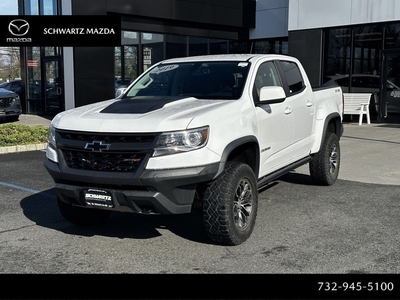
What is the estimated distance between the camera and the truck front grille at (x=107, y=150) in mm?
4473

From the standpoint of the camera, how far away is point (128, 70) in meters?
18.5

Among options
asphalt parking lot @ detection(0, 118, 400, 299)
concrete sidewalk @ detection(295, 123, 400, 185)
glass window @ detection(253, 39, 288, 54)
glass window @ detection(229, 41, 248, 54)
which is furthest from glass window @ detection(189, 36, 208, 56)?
asphalt parking lot @ detection(0, 118, 400, 299)

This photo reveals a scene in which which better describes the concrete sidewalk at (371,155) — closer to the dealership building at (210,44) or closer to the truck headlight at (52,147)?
the dealership building at (210,44)

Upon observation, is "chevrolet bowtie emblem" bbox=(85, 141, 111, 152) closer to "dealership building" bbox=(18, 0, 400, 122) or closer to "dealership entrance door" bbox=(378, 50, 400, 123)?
"dealership building" bbox=(18, 0, 400, 122)

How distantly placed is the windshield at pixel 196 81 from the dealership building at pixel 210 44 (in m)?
11.7

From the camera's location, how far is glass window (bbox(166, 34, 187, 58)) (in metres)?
19.5

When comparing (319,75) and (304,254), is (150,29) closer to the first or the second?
(319,75)

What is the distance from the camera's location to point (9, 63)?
2330 inches

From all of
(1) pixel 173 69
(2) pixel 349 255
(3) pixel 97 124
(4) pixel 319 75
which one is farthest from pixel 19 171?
(4) pixel 319 75

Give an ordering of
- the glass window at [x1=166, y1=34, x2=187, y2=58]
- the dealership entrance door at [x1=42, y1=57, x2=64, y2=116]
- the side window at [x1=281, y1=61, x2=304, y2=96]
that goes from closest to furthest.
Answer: the side window at [x1=281, y1=61, x2=304, y2=96] → the dealership entrance door at [x1=42, y1=57, x2=64, y2=116] → the glass window at [x1=166, y1=34, x2=187, y2=58]

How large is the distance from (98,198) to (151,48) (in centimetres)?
1499

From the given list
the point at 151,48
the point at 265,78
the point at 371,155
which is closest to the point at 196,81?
the point at 265,78

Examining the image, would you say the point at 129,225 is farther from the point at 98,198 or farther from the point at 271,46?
the point at 271,46

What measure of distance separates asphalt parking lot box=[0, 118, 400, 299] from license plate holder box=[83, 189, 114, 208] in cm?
50
